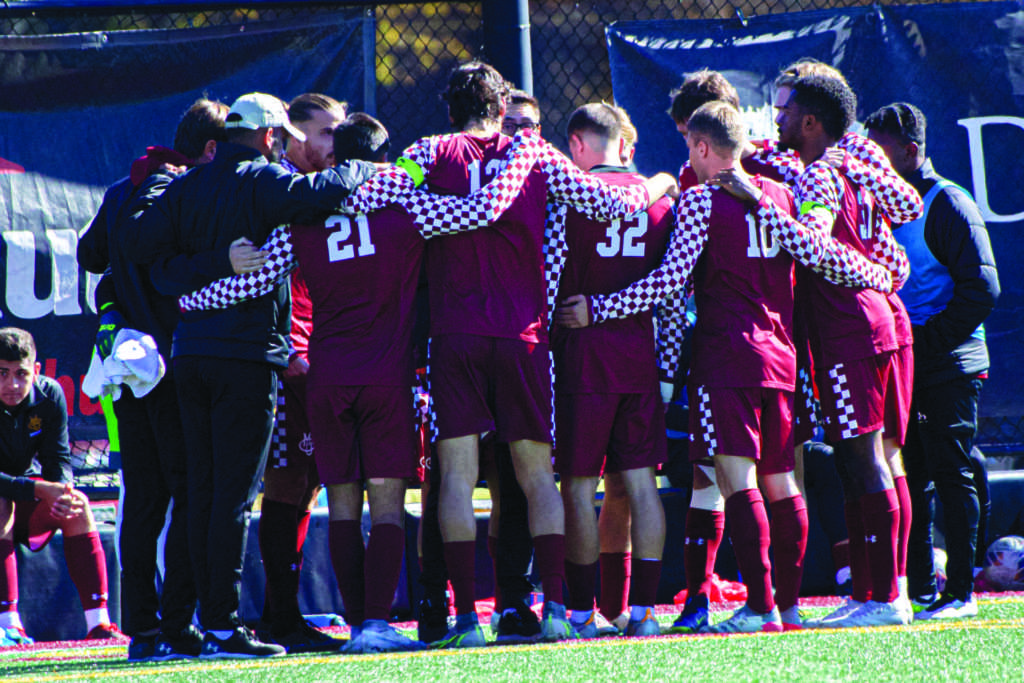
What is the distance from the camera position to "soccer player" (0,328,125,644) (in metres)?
5.35

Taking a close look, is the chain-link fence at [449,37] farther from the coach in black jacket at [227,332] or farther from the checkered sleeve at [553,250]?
the coach in black jacket at [227,332]

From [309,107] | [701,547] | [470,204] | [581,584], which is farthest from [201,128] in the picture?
[701,547]

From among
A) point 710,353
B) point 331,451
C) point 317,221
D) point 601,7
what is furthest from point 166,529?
point 601,7

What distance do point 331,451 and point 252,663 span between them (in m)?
0.69

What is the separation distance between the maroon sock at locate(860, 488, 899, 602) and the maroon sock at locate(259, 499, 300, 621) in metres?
1.98

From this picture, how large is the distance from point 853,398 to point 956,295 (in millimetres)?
815

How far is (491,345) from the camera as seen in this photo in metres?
3.98

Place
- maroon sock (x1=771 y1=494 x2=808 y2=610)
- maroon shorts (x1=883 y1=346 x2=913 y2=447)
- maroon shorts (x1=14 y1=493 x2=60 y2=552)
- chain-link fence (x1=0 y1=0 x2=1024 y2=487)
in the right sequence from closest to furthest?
maroon sock (x1=771 y1=494 x2=808 y2=610)
maroon shorts (x1=883 y1=346 x2=913 y2=447)
maroon shorts (x1=14 y1=493 x2=60 y2=552)
chain-link fence (x1=0 y1=0 x2=1024 y2=487)

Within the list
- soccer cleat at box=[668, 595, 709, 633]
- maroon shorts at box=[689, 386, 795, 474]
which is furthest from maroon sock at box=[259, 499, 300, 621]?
maroon shorts at box=[689, 386, 795, 474]

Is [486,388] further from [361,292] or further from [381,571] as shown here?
[381,571]

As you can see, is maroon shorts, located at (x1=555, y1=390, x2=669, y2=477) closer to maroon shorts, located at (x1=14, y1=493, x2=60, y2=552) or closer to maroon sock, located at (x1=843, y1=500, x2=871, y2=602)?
maroon sock, located at (x1=843, y1=500, x2=871, y2=602)

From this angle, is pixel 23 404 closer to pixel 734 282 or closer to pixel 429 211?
pixel 429 211

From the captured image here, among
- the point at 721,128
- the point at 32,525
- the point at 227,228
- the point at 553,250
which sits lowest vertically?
the point at 32,525

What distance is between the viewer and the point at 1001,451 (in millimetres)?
6188
